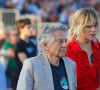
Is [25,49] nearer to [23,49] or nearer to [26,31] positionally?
[23,49]

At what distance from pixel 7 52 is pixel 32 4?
3.84 meters

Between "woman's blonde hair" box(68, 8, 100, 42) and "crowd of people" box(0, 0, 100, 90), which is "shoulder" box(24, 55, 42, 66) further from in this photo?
"woman's blonde hair" box(68, 8, 100, 42)

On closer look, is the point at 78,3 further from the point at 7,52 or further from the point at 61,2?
the point at 7,52

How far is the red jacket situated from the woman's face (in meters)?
0.13

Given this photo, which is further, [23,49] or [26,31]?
[26,31]

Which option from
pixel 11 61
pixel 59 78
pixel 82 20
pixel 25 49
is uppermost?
pixel 82 20

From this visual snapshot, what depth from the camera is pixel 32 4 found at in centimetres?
1370

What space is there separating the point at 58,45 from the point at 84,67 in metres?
0.67

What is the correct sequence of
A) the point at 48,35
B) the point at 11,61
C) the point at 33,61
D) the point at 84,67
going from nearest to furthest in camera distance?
1. the point at 33,61
2. the point at 48,35
3. the point at 84,67
4. the point at 11,61

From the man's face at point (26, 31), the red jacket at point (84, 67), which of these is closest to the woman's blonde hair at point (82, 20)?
the red jacket at point (84, 67)

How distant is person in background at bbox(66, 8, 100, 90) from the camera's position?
4852 millimetres

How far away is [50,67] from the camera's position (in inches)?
171

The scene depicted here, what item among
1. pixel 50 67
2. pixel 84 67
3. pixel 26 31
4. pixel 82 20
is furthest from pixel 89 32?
pixel 26 31

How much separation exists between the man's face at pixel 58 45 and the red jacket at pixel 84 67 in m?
0.61
